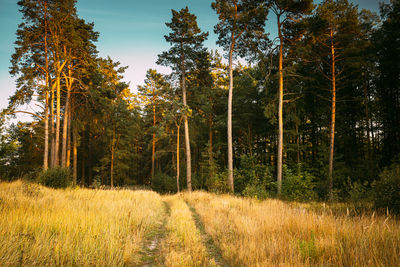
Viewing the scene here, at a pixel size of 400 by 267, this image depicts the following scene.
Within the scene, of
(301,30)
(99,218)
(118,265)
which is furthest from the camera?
(301,30)

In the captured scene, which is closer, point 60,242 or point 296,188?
point 60,242

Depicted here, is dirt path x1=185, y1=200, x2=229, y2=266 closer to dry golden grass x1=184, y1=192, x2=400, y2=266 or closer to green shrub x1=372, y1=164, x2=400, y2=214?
dry golden grass x1=184, y1=192, x2=400, y2=266

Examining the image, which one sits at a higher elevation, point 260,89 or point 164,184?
point 260,89

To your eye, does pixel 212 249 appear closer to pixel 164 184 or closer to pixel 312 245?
pixel 312 245

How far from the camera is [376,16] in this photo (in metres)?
15.8

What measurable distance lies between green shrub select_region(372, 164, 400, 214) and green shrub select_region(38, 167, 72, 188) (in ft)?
45.6

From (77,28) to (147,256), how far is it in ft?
63.0

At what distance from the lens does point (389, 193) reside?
16.8 ft

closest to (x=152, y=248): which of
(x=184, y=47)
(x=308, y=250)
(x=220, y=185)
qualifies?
(x=308, y=250)

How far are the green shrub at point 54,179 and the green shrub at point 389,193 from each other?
13.9 meters

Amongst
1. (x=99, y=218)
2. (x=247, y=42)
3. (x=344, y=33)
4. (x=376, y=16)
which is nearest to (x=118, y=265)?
(x=99, y=218)

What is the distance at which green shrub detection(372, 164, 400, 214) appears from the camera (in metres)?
4.98

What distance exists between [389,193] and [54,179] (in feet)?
47.7

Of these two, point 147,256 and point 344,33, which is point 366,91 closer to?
point 344,33
